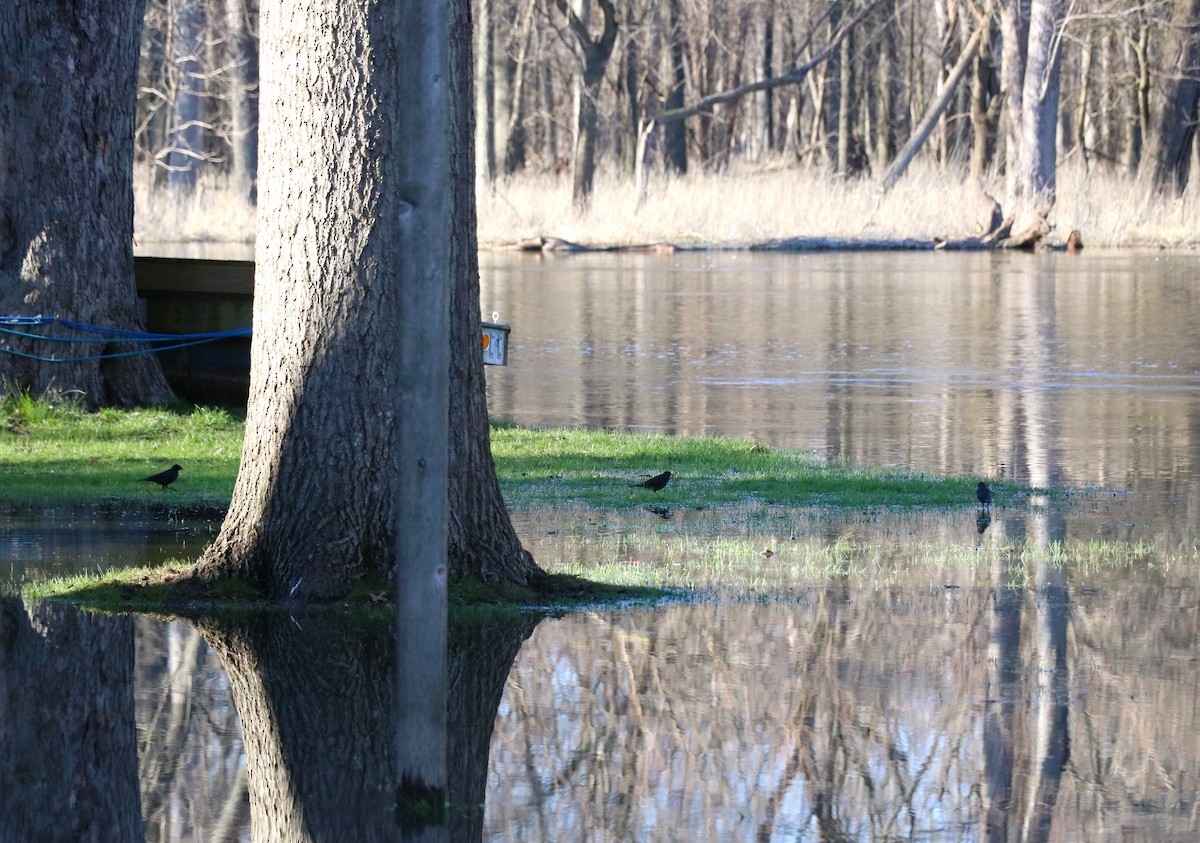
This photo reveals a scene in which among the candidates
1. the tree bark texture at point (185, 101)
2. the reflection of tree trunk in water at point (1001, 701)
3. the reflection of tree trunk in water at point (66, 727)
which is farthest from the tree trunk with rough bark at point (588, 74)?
the reflection of tree trunk in water at point (66, 727)

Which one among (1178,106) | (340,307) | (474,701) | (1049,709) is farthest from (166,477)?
(1178,106)

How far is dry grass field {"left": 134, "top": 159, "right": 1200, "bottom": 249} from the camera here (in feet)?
Result: 137

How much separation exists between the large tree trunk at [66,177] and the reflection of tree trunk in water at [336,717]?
625 cm

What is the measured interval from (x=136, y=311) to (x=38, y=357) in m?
0.87

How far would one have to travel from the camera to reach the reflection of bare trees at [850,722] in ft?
18.0

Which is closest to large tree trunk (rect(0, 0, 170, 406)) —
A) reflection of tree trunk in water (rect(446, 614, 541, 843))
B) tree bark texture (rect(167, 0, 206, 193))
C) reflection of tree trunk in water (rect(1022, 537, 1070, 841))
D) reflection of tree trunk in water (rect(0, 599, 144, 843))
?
reflection of tree trunk in water (rect(0, 599, 144, 843))

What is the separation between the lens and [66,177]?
42.6ft

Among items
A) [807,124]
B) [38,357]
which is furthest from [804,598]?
[807,124]

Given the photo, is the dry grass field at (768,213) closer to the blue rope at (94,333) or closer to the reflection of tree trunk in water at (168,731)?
the blue rope at (94,333)

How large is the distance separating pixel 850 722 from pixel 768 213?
121 ft

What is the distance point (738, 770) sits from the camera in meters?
5.85

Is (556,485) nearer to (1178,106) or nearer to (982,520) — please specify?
(982,520)

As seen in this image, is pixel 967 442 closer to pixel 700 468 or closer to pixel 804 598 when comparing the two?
pixel 700 468

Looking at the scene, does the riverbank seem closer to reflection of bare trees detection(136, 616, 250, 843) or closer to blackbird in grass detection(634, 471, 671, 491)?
blackbird in grass detection(634, 471, 671, 491)
